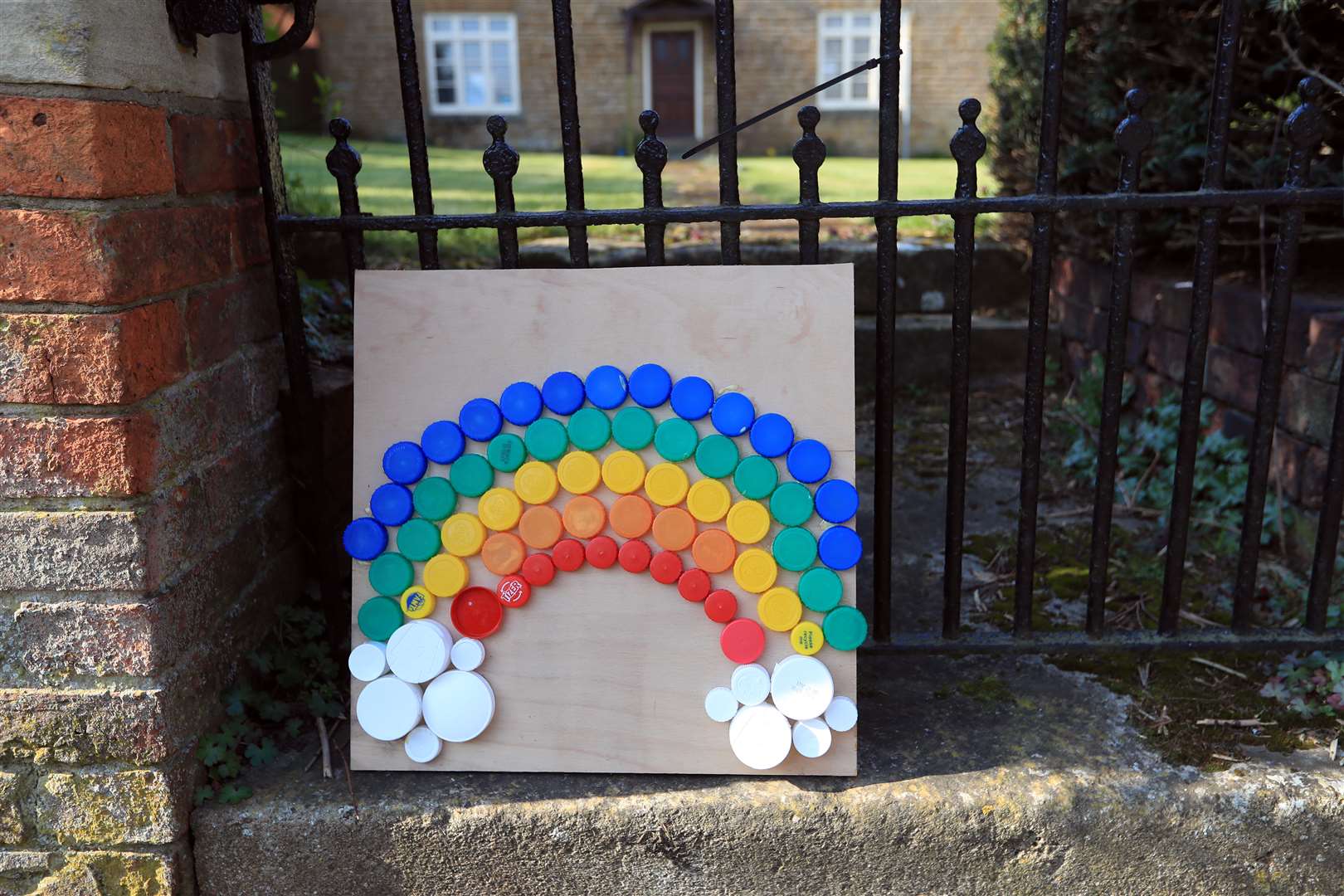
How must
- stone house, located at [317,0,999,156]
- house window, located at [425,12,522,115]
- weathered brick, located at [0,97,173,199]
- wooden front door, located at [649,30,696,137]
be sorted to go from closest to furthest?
1. weathered brick, located at [0,97,173,199]
2. stone house, located at [317,0,999,156]
3. house window, located at [425,12,522,115]
4. wooden front door, located at [649,30,696,137]

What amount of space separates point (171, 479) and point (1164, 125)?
9.64 ft

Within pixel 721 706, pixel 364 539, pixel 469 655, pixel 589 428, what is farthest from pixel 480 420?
pixel 721 706

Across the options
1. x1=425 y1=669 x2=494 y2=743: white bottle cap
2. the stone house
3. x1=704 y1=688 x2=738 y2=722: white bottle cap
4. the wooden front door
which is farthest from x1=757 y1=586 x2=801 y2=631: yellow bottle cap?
the wooden front door

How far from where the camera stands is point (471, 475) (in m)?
1.63

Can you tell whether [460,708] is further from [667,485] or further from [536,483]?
[667,485]

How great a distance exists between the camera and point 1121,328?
1.73 meters

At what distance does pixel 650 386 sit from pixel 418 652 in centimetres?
58

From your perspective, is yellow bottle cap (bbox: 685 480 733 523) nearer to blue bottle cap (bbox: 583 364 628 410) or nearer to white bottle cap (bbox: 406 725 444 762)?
blue bottle cap (bbox: 583 364 628 410)

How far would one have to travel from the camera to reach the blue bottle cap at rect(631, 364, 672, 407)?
5.24 feet

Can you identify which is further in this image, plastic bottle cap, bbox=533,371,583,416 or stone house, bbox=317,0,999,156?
stone house, bbox=317,0,999,156

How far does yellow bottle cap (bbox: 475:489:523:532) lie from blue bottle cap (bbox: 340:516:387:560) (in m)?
0.18

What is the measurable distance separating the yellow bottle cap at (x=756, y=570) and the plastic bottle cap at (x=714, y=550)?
2cm

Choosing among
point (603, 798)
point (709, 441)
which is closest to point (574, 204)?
point (709, 441)

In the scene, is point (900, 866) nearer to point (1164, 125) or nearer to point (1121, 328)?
point (1121, 328)
